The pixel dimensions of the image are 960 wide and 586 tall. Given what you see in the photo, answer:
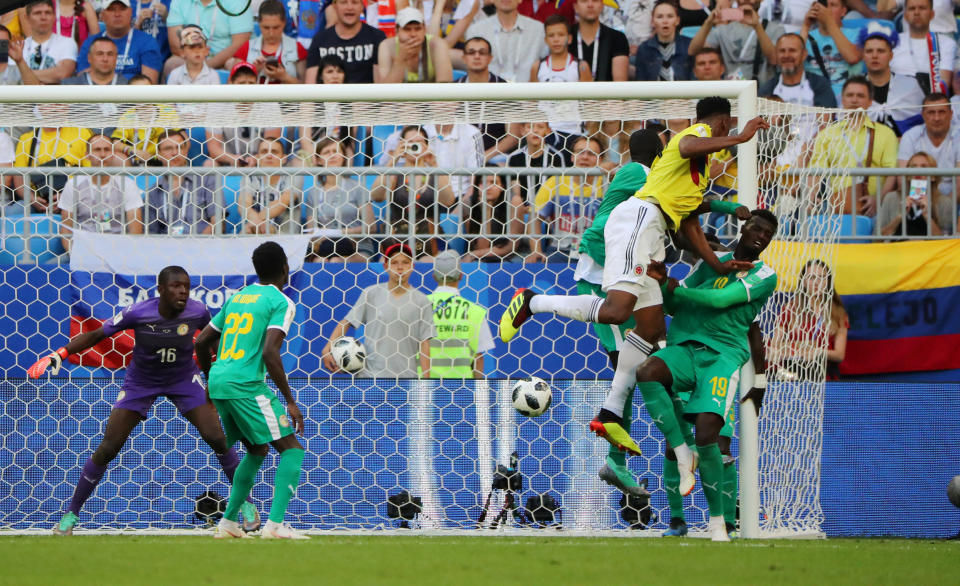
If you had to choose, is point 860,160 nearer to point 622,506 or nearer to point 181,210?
point 622,506

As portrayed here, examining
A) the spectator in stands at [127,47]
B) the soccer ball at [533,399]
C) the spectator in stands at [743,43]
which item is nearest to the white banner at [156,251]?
the soccer ball at [533,399]

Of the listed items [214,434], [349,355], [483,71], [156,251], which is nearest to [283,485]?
[349,355]

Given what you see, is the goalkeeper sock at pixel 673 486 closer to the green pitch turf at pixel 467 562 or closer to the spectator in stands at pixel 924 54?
the green pitch turf at pixel 467 562

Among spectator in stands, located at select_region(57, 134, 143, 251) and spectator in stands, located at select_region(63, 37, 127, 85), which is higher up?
spectator in stands, located at select_region(63, 37, 127, 85)

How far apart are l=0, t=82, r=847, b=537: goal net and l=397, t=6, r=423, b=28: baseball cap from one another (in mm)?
1814

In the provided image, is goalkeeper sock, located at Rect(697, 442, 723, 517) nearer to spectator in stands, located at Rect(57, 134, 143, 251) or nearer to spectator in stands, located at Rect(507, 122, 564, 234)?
spectator in stands, located at Rect(507, 122, 564, 234)

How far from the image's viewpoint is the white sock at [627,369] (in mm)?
7375

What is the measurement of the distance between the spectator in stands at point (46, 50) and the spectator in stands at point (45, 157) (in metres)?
2.15

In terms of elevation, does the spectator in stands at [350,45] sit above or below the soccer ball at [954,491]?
above

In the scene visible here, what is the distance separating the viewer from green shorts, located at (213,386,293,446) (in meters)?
7.29

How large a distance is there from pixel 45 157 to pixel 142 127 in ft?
6.77

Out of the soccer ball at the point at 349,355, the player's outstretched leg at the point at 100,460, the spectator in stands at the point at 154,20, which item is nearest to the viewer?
the player's outstretched leg at the point at 100,460

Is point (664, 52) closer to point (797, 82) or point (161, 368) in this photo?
point (797, 82)

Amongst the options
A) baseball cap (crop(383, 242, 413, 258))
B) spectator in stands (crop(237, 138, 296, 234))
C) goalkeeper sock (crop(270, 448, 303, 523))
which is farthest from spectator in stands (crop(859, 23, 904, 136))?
goalkeeper sock (crop(270, 448, 303, 523))
